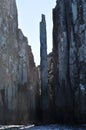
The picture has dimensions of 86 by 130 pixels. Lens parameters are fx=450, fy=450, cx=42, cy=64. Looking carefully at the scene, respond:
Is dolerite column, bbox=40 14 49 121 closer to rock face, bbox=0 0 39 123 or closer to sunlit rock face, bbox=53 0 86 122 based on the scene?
sunlit rock face, bbox=53 0 86 122

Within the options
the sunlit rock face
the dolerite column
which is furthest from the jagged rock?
the sunlit rock face

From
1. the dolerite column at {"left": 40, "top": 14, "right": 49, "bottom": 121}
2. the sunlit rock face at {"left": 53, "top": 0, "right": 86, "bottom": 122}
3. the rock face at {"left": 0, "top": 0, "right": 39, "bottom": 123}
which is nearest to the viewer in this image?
the sunlit rock face at {"left": 53, "top": 0, "right": 86, "bottom": 122}

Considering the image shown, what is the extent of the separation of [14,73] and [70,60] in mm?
10804

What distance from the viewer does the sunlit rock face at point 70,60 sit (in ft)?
257

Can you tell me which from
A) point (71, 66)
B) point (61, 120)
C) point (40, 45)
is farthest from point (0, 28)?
point (61, 120)

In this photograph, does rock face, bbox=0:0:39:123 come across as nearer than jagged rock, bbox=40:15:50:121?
Yes

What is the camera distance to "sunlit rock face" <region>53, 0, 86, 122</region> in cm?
7821

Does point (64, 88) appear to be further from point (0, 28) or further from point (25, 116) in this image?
point (0, 28)

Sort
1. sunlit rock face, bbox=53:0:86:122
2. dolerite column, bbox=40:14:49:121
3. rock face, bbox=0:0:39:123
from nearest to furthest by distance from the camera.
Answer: sunlit rock face, bbox=53:0:86:122
rock face, bbox=0:0:39:123
dolerite column, bbox=40:14:49:121

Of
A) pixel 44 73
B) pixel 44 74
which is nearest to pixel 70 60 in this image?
pixel 44 73

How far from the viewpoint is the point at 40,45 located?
88.9 metres

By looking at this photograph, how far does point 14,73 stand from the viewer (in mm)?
84562

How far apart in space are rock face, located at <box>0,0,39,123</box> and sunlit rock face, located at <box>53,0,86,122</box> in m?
5.65

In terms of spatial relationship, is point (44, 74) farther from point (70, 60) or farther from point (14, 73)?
point (70, 60)
